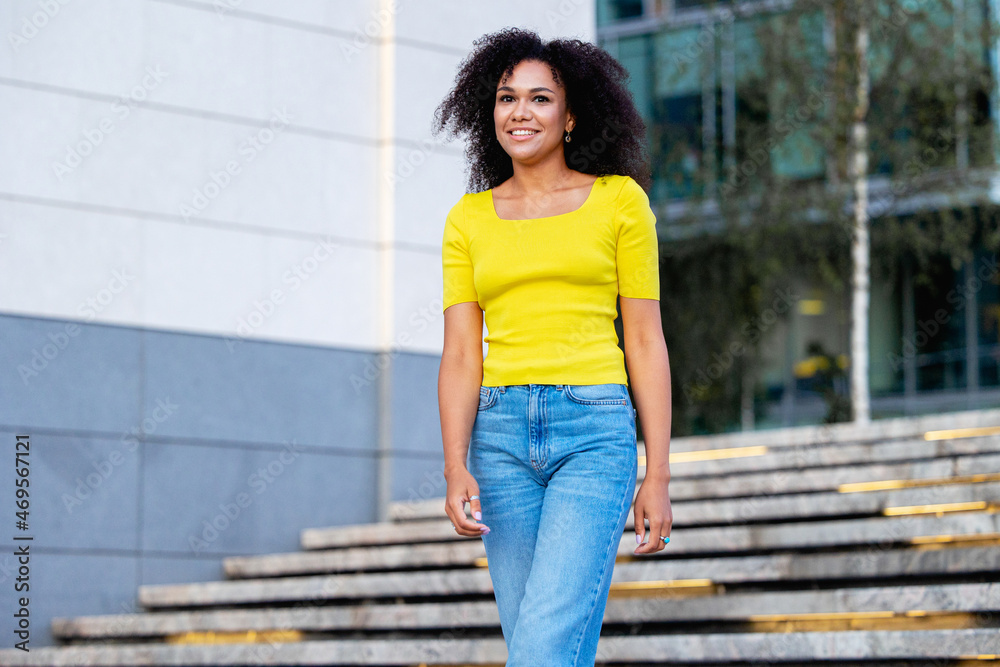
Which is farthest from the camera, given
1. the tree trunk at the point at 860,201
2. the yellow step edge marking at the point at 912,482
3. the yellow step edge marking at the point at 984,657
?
the tree trunk at the point at 860,201

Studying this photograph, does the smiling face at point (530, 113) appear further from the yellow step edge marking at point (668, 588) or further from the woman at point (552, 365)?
the yellow step edge marking at point (668, 588)

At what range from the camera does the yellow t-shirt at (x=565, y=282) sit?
316 cm

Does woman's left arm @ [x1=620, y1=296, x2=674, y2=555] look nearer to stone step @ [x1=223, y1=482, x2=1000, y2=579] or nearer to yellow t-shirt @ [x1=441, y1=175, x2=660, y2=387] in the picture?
yellow t-shirt @ [x1=441, y1=175, x2=660, y2=387]

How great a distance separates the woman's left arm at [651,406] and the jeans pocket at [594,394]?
52 mm

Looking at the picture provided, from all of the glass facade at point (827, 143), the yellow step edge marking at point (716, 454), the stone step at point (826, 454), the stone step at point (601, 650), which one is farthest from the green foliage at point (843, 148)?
the stone step at point (601, 650)

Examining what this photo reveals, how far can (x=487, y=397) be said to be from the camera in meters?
3.21

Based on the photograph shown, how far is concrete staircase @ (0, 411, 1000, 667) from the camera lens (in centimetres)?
550

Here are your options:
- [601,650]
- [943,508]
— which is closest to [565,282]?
[601,650]

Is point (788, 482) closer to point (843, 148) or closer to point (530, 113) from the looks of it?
point (530, 113)

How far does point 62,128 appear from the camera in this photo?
8445 mm

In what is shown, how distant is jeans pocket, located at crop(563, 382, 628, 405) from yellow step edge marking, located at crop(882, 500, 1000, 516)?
3451 mm

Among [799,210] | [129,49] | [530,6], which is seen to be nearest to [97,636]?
[129,49]

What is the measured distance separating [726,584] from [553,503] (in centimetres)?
344

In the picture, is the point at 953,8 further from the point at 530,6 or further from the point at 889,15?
the point at 530,6
